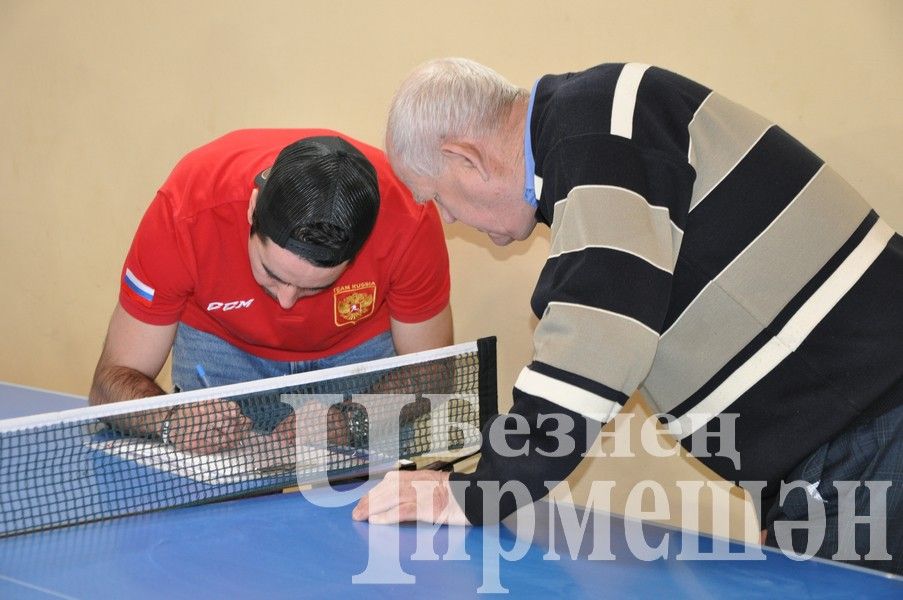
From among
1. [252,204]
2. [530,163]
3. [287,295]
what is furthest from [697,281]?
[252,204]

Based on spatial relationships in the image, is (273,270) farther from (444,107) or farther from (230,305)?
(444,107)

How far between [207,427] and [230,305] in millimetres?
721

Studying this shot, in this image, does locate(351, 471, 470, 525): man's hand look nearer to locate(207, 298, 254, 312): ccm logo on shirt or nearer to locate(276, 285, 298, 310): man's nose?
locate(276, 285, 298, 310): man's nose

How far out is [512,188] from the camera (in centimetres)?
201

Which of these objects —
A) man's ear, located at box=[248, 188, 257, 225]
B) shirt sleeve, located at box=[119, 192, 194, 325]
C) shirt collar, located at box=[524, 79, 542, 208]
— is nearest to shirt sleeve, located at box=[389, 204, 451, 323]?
man's ear, located at box=[248, 188, 257, 225]

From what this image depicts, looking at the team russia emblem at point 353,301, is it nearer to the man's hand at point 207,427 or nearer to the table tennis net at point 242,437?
the table tennis net at point 242,437

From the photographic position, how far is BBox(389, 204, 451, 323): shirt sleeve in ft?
10.2

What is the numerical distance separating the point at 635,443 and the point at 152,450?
1742 millimetres

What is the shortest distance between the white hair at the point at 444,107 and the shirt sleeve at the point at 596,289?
0.72 feet

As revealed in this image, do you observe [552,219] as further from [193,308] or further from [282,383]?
[193,308]

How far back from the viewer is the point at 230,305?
10.1 feet

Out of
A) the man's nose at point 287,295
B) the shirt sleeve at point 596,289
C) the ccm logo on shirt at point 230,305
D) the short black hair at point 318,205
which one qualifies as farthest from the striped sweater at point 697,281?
the ccm logo on shirt at point 230,305

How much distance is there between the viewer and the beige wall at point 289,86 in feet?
9.63

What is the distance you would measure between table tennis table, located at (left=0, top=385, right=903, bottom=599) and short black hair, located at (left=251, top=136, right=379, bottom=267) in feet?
2.44
